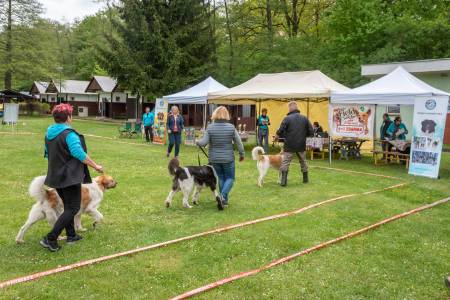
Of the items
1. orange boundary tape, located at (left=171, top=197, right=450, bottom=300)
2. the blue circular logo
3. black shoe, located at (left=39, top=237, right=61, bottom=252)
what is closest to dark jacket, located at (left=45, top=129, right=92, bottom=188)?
black shoe, located at (left=39, top=237, right=61, bottom=252)

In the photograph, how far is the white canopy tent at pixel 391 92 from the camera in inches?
465

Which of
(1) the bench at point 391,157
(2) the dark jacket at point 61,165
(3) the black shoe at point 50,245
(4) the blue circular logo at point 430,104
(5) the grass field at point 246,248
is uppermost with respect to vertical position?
(4) the blue circular logo at point 430,104

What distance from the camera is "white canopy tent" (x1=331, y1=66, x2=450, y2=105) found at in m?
11.8

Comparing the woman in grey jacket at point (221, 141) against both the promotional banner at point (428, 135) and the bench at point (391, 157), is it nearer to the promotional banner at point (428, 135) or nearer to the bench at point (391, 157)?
the promotional banner at point (428, 135)

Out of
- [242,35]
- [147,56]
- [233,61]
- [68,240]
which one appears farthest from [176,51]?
[68,240]

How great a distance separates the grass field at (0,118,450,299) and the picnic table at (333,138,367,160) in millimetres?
5698

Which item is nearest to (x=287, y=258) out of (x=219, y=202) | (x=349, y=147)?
(x=219, y=202)

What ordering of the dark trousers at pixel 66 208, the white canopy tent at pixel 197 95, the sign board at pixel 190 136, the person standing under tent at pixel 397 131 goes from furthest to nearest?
the sign board at pixel 190 136 → the white canopy tent at pixel 197 95 → the person standing under tent at pixel 397 131 → the dark trousers at pixel 66 208

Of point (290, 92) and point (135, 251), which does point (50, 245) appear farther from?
point (290, 92)

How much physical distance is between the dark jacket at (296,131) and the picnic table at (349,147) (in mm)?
5708

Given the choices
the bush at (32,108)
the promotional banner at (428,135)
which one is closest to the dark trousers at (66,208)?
the promotional banner at (428,135)

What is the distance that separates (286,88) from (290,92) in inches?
31.9

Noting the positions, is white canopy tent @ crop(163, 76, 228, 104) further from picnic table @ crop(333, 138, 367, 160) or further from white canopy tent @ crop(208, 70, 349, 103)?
picnic table @ crop(333, 138, 367, 160)

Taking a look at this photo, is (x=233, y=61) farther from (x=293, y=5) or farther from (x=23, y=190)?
(x=23, y=190)
